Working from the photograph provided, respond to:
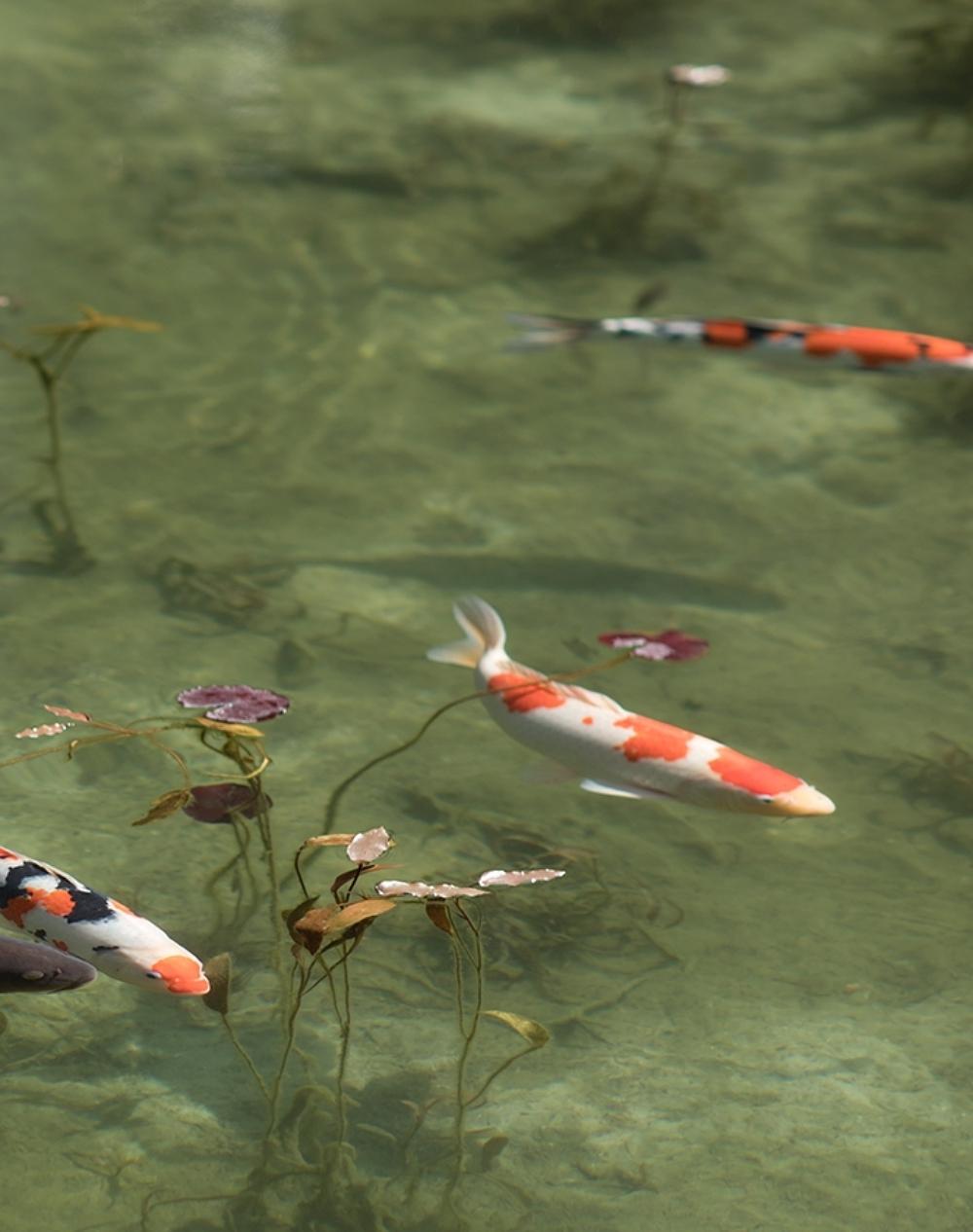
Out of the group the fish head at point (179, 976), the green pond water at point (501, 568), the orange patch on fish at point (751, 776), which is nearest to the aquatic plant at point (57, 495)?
the green pond water at point (501, 568)

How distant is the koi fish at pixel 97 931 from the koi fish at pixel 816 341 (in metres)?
2.48

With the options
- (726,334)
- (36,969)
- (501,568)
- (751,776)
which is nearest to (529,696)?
(751,776)

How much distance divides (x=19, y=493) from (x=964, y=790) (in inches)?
118

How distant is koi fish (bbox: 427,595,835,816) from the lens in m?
3.09

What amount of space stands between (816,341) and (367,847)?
95.2 inches

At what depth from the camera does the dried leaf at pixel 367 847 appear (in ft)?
8.30

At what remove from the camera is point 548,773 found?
3256 millimetres

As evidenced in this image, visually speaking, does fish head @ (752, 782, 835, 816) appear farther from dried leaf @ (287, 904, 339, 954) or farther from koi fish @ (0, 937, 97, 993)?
koi fish @ (0, 937, 97, 993)

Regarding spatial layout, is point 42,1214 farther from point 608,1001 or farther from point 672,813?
point 672,813

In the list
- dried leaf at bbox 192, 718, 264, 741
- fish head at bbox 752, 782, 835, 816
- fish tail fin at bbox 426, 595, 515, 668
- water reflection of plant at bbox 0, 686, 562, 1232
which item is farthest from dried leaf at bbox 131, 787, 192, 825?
fish head at bbox 752, 782, 835, 816

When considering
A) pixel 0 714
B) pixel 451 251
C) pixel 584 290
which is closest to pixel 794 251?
pixel 584 290

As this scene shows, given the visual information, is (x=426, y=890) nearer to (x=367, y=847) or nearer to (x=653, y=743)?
(x=367, y=847)

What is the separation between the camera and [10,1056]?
2824 millimetres

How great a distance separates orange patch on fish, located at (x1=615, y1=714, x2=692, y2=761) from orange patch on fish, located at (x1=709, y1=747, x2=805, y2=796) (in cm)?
8
